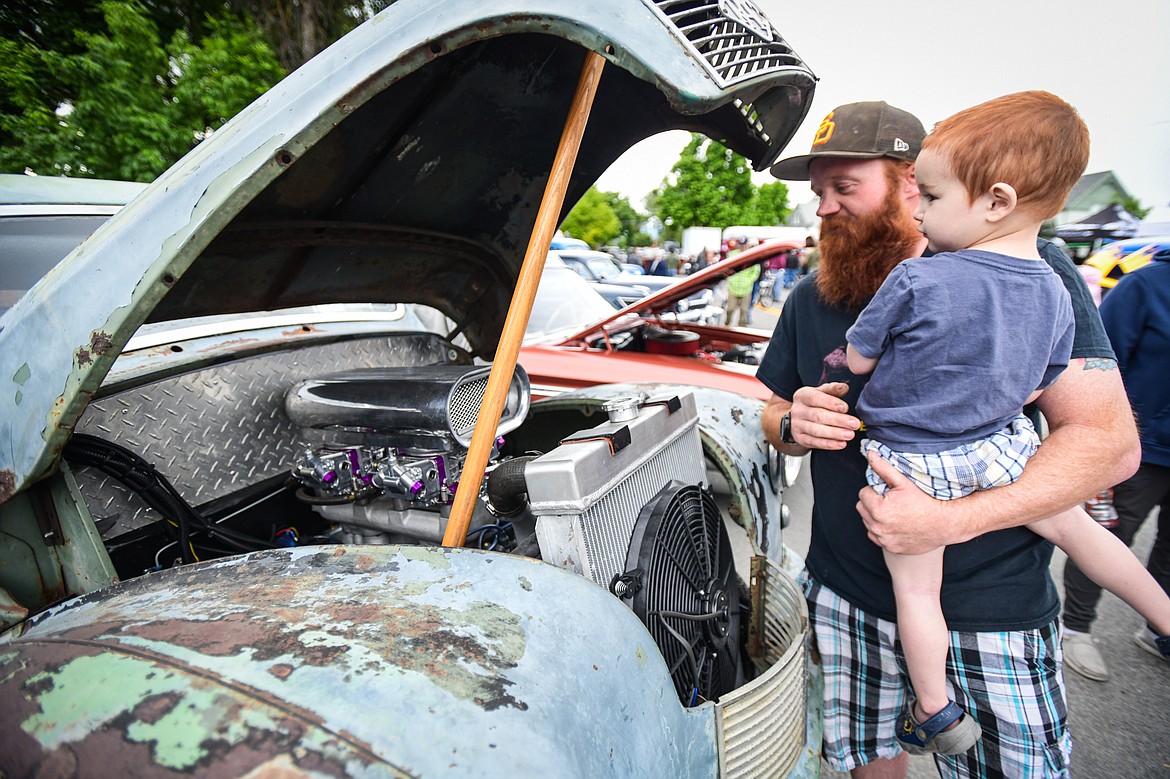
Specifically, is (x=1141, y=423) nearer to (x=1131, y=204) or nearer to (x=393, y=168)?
(x=393, y=168)

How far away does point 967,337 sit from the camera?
3.81 feet

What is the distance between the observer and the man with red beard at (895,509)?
122cm

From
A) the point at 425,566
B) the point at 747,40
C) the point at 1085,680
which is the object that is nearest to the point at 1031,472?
the point at 747,40

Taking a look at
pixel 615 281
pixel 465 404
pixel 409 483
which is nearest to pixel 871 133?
pixel 465 404

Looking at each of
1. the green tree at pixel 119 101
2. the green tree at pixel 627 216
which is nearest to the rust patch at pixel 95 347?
the green tree at pixel 119 101

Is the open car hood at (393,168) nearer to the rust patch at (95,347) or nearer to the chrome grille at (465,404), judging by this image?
the rust patch at (95,347)

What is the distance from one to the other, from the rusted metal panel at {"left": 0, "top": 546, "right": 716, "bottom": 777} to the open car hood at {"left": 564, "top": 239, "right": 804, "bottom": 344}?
377cm

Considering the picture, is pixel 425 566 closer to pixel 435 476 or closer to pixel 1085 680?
Answer: pixel 435 476

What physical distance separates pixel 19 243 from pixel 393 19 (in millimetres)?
1813

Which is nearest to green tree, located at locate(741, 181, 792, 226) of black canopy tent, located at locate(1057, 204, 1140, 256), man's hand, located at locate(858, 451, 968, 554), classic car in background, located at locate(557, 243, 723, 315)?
black canopy tent, located at locate(1057, 204, 1140, 256)

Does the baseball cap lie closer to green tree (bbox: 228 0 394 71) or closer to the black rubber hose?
the black rubber hose

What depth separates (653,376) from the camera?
13.0 feet

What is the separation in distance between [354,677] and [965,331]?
122cm

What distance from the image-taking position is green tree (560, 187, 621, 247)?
1478 inches
